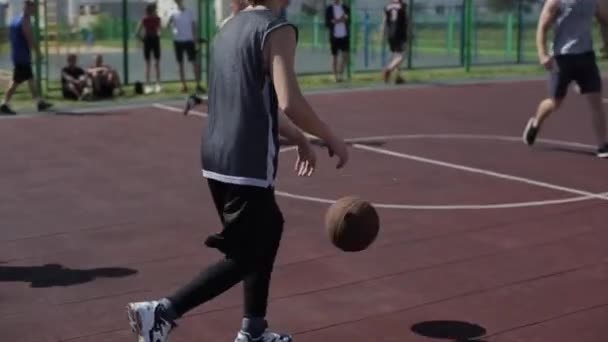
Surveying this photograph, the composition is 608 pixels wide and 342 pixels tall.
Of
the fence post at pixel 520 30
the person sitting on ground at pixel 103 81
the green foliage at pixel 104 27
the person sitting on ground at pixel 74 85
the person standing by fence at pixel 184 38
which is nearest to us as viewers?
the person sitting on ground at pixel 74 85

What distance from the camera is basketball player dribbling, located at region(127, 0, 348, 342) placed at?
4.93 metres

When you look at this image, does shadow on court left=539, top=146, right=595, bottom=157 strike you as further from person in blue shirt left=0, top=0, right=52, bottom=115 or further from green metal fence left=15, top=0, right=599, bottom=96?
green metal fence left=15, top=0, right=599, bottom=96

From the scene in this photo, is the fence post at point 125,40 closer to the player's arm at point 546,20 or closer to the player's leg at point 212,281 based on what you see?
the player's arm at point 546,20

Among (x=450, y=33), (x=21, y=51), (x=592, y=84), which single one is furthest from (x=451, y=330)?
(x=450, y=33)

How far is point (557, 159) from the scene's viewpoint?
39.4ft

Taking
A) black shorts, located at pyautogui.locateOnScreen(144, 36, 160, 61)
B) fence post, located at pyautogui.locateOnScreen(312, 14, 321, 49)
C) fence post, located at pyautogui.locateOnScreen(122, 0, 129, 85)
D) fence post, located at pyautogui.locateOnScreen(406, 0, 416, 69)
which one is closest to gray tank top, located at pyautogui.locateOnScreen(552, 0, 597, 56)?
black shorts, located at pyautogui.locateOnScreen(144, 36, 160, 61)

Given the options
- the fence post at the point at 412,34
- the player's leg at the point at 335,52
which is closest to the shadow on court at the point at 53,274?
the player's leg at the point at 335,52

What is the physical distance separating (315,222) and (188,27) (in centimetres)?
1330

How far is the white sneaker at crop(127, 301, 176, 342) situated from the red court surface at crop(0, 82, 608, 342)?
590 millimetres

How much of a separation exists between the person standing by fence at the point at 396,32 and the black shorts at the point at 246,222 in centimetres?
1732

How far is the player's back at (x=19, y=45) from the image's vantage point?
57.9 ft

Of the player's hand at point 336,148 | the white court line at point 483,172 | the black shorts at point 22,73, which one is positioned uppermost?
the player's hand at point 336,148

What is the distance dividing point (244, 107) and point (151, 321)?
1190 mm

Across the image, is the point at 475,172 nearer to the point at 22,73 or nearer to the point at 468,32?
the point at 22,73
